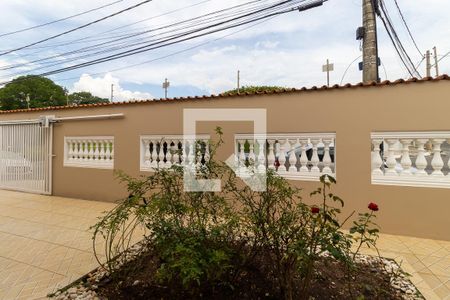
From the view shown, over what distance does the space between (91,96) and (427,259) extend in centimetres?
6007

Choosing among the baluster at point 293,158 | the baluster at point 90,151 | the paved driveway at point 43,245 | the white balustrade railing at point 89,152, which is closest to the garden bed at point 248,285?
the paved driveway at point 43,245

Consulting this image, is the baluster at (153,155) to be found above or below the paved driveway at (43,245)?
above

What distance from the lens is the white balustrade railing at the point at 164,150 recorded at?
19.4 ft

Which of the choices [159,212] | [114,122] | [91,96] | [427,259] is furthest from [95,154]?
[91,96]

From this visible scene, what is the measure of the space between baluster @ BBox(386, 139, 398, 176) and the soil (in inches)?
75.0

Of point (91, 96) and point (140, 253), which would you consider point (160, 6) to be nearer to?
point (140, 253)

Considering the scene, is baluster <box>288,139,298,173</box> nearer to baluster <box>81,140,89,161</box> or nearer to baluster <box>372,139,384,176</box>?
baluster <box>372,139,384,176</box>

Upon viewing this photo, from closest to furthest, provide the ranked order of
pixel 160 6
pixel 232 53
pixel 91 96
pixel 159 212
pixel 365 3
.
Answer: pixel 159 212
pixel 365 3
pixel 160 6
pixel 232 53
pixel 91 96

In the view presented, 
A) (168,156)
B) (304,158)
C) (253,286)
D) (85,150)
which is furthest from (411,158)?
(85,150)

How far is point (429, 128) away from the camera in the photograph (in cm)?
414

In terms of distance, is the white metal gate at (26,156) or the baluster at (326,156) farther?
the white metal gate at (26,156)

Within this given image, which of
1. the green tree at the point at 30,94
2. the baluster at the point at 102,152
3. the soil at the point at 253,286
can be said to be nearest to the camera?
the soil at the point at 253,286

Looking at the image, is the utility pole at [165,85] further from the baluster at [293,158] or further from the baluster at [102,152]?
the baluster at [293,158]

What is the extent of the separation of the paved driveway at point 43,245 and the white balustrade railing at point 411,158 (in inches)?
184
